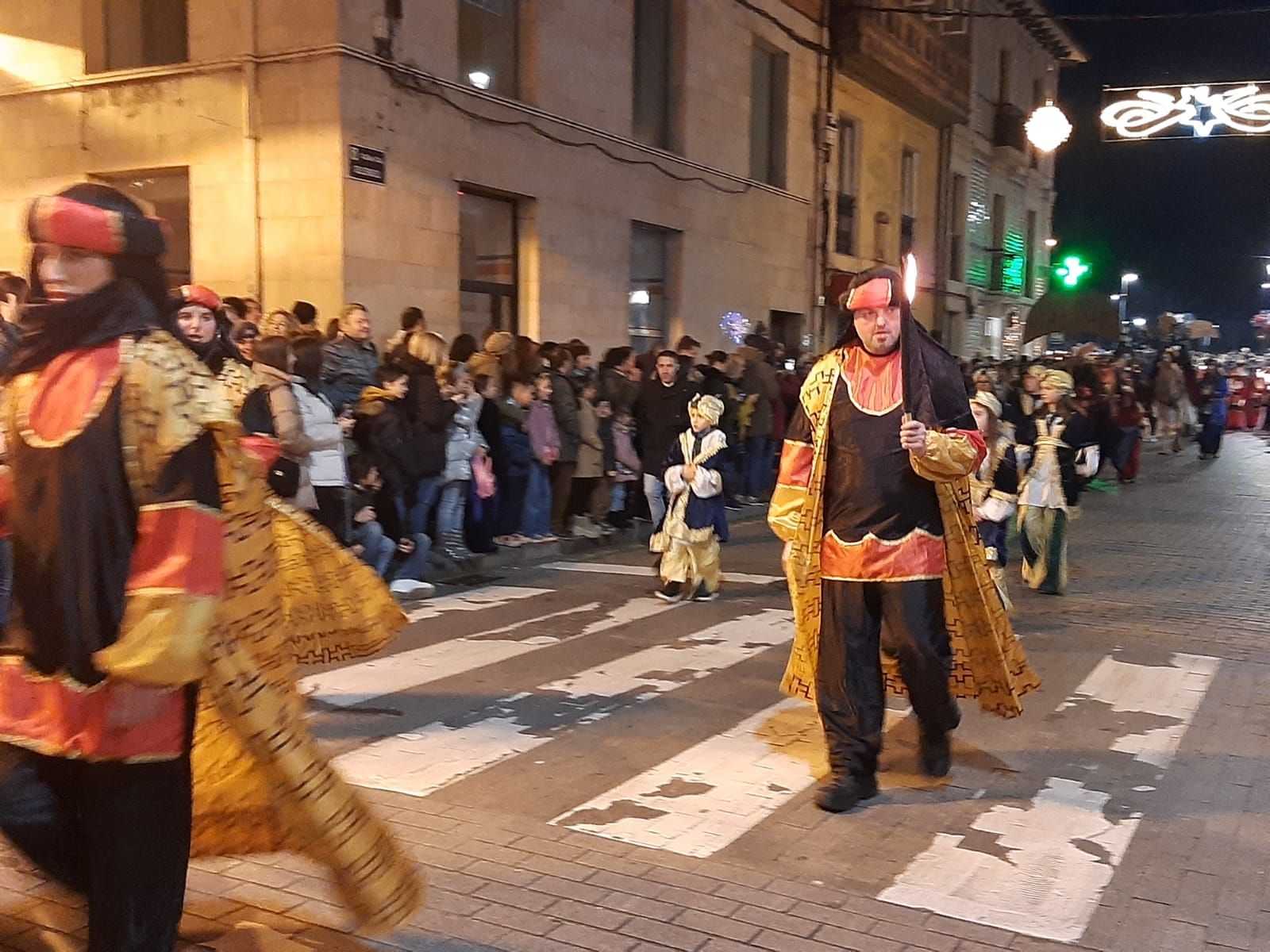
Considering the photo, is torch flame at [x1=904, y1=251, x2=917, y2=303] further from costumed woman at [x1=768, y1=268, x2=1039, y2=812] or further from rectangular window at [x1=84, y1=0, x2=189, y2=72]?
rectangular window at [x1=84, y1=0, x2=189, y2=72]

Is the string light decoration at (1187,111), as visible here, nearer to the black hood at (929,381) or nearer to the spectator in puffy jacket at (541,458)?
the spectator in puffy jacket at (541,458)

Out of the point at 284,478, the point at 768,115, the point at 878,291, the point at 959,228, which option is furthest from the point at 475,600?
the point at 959,228

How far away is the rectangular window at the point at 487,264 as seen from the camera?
49.1ft

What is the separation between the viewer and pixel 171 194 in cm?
1385

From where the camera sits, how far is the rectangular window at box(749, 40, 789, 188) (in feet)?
71.7

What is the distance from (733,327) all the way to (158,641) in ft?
58.7

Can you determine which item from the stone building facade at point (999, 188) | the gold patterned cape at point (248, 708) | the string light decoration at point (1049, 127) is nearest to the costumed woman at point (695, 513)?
the gold patterned cape at point (248, 708)

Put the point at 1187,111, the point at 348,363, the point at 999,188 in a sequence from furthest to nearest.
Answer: the point at 999,188 → the point at 1187,111 → the point at 348,363

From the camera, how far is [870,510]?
499 cm

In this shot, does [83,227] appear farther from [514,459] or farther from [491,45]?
[491,45]

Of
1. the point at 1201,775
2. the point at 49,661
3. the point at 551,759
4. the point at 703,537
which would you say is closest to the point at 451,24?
the point at 703,537

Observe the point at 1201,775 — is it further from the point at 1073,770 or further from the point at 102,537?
the point at 102,537

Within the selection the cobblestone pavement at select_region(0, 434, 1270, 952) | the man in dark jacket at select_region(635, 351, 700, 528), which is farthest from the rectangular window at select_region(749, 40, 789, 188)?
the cobblestone pavement at select_region(0, 434, 1270, 952)

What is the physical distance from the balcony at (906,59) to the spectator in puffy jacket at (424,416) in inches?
629
